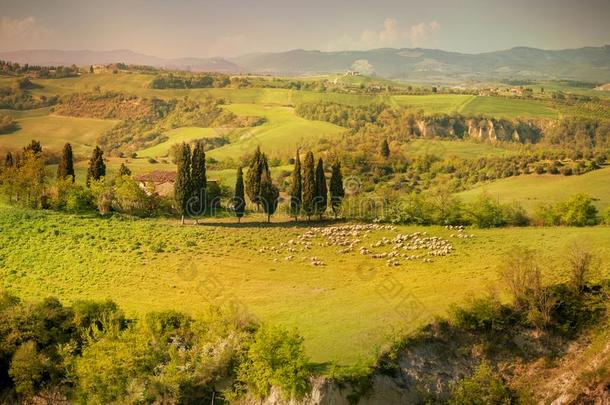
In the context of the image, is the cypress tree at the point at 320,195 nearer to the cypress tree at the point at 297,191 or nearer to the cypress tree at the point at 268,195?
the cypress tree at the point at 297,191

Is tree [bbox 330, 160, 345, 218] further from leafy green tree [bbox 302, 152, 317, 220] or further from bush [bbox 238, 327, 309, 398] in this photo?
bush [bbox 238, 327, 309, 398]

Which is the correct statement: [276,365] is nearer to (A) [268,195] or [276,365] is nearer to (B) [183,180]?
(B) [183,180]

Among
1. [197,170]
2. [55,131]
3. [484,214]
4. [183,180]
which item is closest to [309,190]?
[197,170]

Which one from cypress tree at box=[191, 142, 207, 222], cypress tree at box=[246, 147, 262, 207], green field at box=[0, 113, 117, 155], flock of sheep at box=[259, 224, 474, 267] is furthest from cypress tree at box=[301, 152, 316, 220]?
green field at box=[0, 113, 117, 155]

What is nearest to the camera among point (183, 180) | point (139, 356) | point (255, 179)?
point (139, 356)

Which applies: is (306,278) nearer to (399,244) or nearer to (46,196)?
(399,244)
